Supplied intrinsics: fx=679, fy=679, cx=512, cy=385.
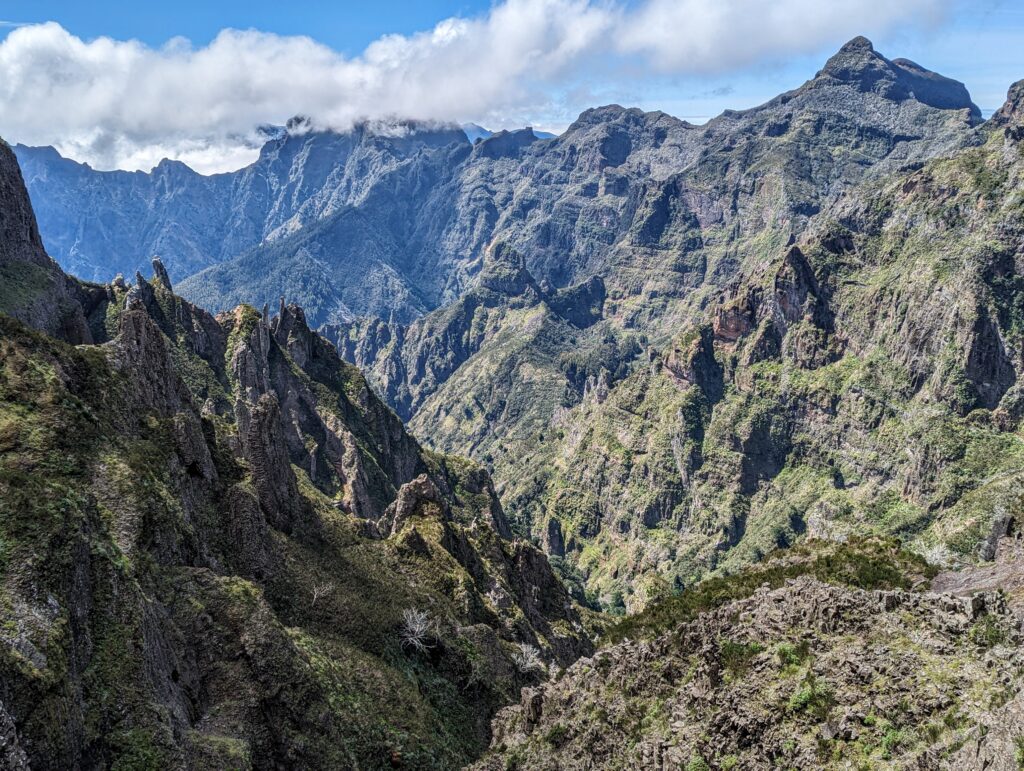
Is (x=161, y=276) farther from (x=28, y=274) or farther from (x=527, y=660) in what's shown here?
(x=527, y=660)

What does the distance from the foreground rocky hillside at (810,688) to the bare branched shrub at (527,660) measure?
18.0 meters

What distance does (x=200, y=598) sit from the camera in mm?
44438

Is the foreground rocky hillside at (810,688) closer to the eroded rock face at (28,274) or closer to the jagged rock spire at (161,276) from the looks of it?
the eroded rock face at (28,274)

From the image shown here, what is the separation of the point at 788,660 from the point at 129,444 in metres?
45.9

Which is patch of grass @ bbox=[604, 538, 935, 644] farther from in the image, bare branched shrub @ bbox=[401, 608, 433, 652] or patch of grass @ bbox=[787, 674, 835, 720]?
bare branched shrub @ bbox=[401, 608, 433, 652]

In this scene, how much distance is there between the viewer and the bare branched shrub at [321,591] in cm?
6078

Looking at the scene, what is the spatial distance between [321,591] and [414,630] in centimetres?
959

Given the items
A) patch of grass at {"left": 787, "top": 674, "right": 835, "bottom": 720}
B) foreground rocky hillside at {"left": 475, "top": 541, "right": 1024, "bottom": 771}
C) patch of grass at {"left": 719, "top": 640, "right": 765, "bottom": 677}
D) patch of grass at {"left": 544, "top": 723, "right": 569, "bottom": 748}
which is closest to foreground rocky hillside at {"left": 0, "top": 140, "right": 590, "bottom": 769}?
patch of grass at {"left": 544, "top": 723, "right": 569, "bottom": 748}

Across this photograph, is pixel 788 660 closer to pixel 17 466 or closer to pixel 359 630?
pixel 359 630

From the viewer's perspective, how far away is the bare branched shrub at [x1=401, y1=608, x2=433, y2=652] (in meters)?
64.1

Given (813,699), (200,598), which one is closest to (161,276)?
(200,598)

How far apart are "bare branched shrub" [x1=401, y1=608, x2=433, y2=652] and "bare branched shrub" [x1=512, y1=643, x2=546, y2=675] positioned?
14.4m

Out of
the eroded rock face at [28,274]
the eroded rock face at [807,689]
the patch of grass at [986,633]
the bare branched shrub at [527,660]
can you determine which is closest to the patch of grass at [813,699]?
the eroded rock face at [807,689]

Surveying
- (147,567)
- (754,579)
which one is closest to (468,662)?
(754,579)
